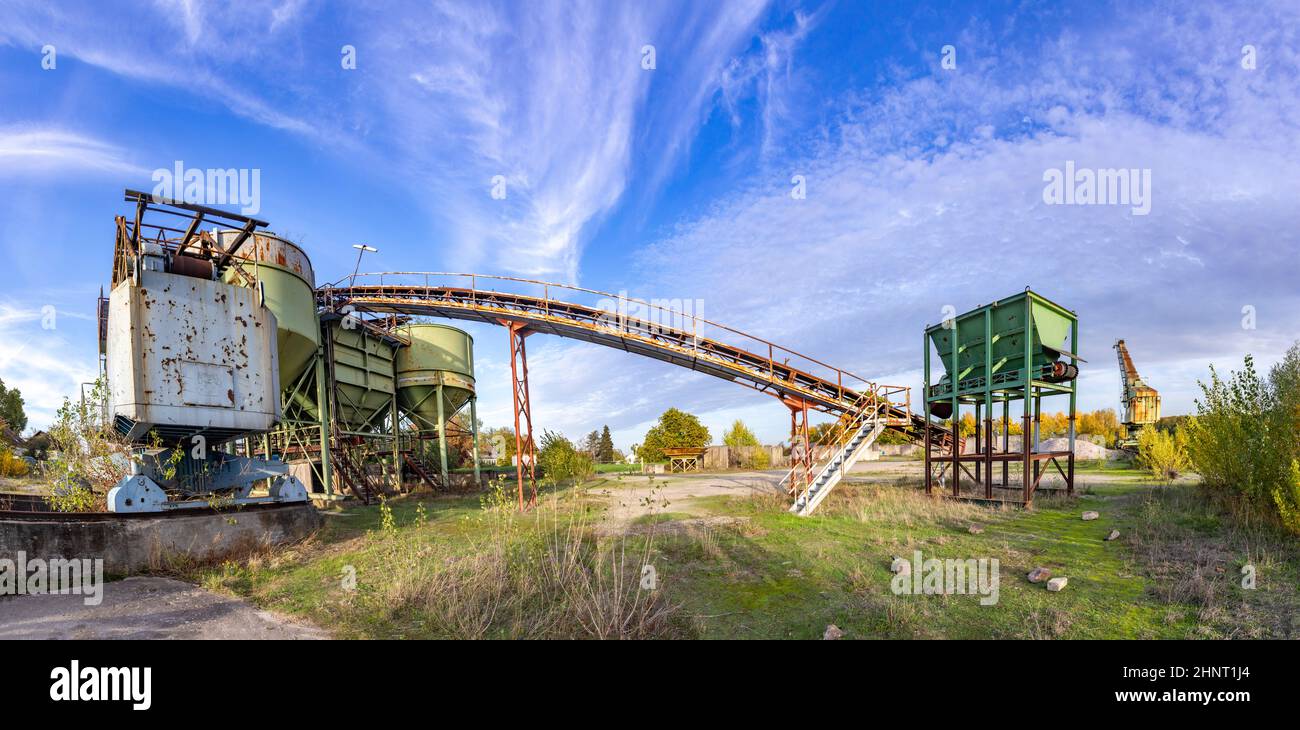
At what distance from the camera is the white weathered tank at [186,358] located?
818cm

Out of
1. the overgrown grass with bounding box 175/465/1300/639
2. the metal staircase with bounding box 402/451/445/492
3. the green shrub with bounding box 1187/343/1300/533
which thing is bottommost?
the metal staircase with bounding box 402/451/445/492

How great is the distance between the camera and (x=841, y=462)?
14438 mm

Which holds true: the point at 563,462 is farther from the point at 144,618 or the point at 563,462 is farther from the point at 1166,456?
the point at 1166,456

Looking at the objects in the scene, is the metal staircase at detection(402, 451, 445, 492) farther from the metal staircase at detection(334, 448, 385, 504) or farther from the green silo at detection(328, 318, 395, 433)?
the metal staircase at detection(334, 448, 385, 504)

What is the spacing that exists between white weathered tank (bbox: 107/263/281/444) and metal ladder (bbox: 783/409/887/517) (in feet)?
40.4

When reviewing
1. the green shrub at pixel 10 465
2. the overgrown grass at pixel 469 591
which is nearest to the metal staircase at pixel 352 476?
the overgrown grass at pixel 469 591

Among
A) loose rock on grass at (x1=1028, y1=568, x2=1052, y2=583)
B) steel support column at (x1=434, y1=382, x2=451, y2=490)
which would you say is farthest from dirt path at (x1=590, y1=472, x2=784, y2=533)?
steel support column at (x1=434, y1=382, x2=451, y2=490)

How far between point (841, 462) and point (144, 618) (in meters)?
14.0

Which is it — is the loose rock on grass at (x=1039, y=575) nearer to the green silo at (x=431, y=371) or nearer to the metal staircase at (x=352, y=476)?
the metal staircase at (x=352, y=476)

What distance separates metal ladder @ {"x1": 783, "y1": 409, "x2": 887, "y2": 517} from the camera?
13773 millimetres

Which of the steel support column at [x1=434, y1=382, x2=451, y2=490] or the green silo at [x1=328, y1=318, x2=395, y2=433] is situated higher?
the green silo at [x1=328, y1=318, x2=395, y2=433]

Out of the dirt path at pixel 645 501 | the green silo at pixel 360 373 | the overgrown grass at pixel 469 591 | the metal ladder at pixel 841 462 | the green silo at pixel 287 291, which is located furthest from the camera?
the green silo at pixel 360 373

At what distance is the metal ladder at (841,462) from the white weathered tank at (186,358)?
1232 centimetres

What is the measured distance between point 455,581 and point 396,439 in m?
17.9
